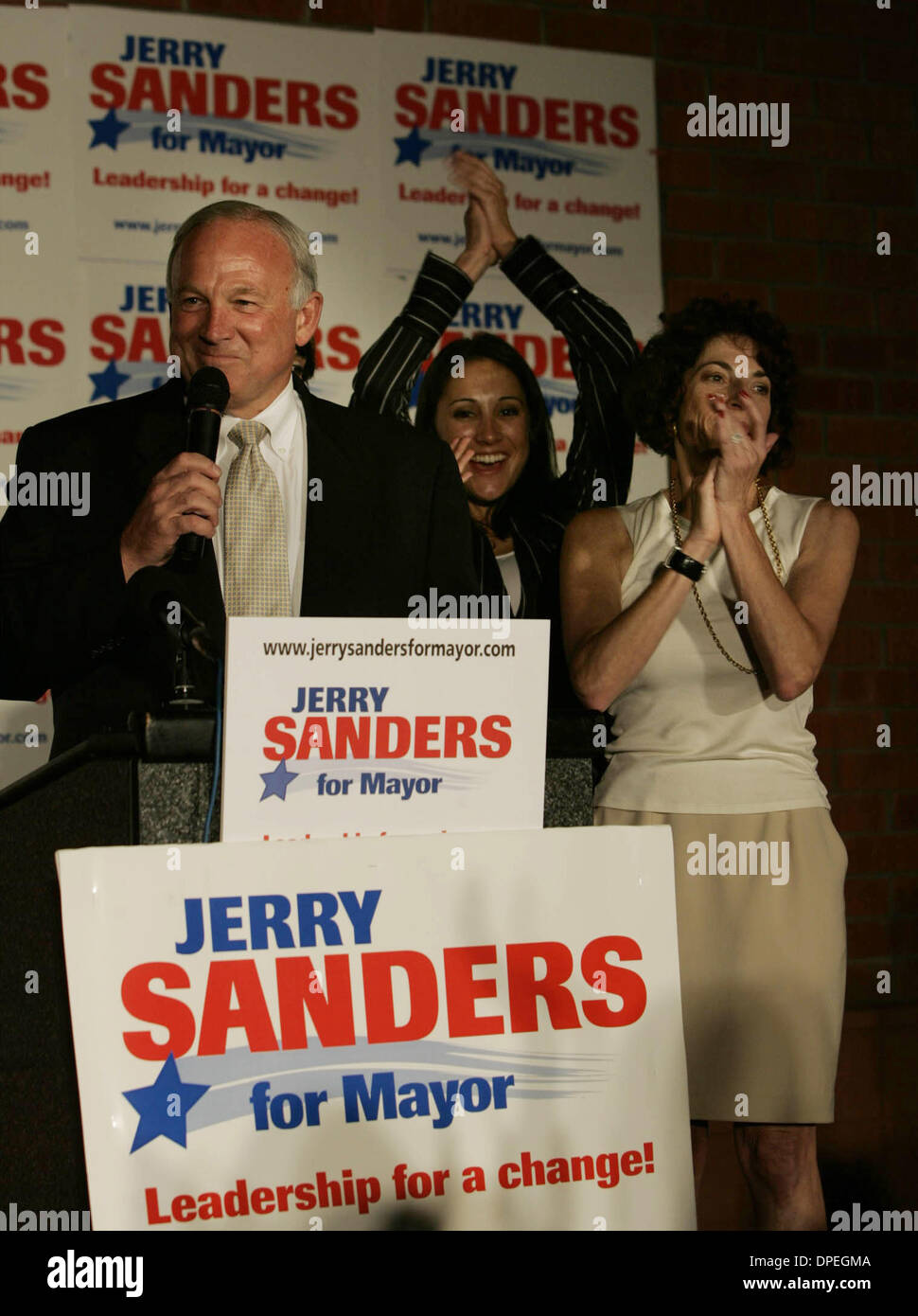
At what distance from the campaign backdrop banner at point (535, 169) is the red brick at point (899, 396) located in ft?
2.32

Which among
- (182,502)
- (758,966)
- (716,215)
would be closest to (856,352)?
(716,215)

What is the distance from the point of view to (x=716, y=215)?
3523 millimetres

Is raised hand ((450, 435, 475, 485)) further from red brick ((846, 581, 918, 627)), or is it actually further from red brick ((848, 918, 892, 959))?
red brick ((848, 918, 892, 959))

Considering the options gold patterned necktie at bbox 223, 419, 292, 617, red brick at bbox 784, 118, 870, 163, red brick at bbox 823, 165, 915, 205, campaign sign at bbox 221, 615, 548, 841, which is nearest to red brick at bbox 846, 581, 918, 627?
red brick at bbox 823, 165, 915, 205

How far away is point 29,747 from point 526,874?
1807mm

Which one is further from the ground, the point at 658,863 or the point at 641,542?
the point at 641,542

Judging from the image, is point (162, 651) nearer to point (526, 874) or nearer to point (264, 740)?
point (264, 740)

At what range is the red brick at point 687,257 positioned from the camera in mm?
3465

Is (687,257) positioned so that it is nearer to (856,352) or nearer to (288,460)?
(856,352)

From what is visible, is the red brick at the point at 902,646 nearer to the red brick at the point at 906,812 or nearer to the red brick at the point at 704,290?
the red brick at the point at 906,812

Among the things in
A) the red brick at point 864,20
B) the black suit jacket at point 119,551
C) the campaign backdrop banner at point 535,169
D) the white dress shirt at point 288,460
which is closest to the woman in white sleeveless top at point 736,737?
the black suit jacket at point 119,551

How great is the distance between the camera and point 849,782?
11.5 feet

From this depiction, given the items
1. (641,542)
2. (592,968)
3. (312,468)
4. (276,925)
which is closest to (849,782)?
(641,542)

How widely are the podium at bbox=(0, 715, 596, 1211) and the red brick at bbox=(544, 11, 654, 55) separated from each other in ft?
8.73
